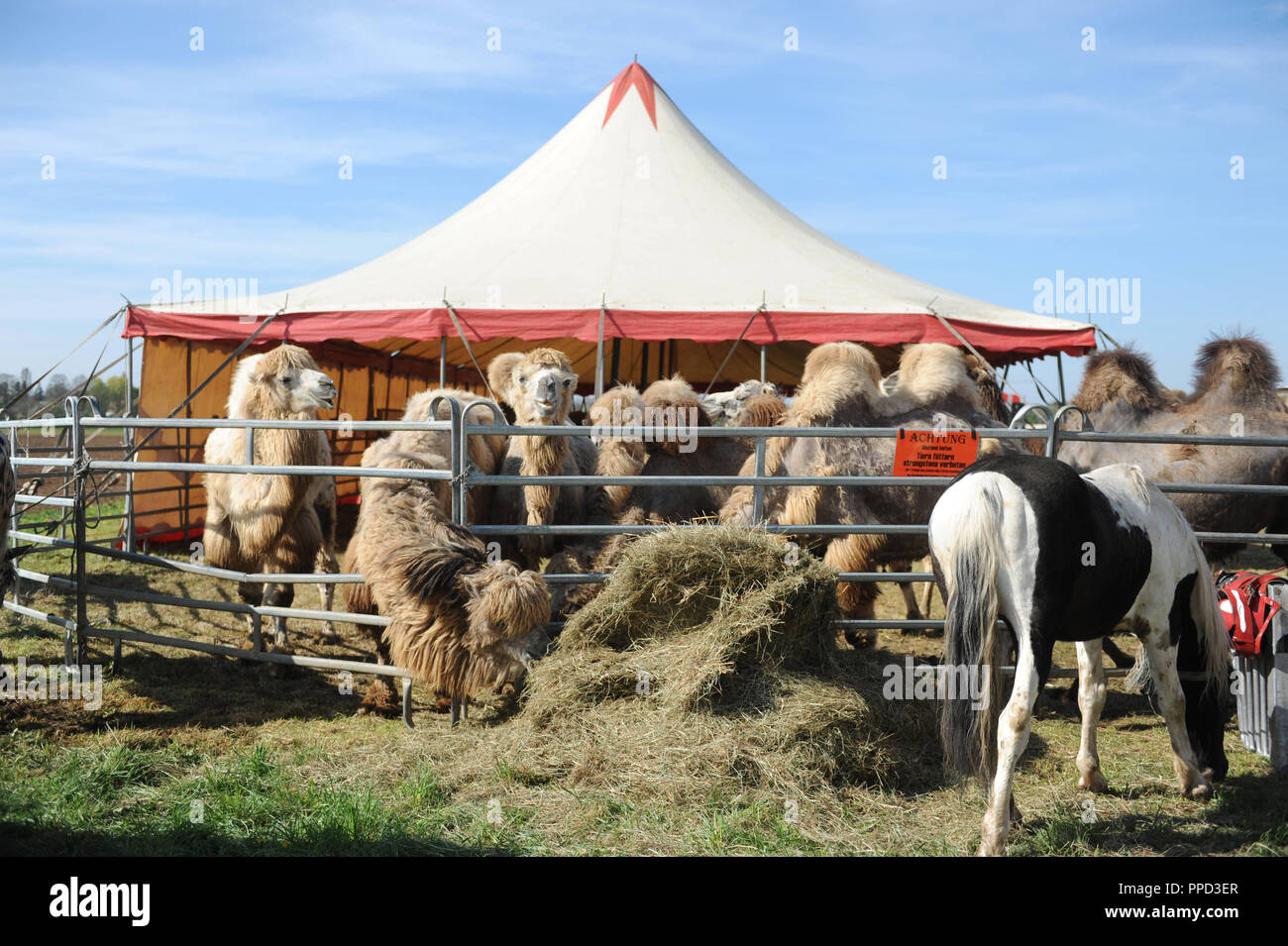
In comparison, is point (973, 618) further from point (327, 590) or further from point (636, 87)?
point (636, 87)

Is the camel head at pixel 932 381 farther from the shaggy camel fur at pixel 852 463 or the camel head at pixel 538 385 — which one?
the camel head at pixel 538 385

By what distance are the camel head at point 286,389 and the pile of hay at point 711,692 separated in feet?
Result: 8.69

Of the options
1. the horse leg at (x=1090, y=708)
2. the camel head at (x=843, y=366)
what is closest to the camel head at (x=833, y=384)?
the camel head at (x=843, y=366)

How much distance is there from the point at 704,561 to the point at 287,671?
2956mm

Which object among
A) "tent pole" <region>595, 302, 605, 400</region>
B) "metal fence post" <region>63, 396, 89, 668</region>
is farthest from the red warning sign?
"metal fence post" <region>63, 396, 89, 668</region>

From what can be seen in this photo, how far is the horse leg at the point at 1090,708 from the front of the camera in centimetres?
429

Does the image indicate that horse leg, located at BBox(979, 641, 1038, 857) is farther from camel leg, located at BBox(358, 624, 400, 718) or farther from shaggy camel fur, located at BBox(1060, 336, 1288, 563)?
shaggy camel fur, located at BBox(1060, 336, 1288, 563)

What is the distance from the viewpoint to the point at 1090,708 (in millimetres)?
4332

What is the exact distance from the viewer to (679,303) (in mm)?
9938

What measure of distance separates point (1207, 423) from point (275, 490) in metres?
6.35

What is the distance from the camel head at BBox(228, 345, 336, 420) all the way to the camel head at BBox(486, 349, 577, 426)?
124 centimetres

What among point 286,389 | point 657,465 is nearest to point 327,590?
point 286,389

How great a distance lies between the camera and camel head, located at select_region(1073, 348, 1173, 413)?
705 centimetres
